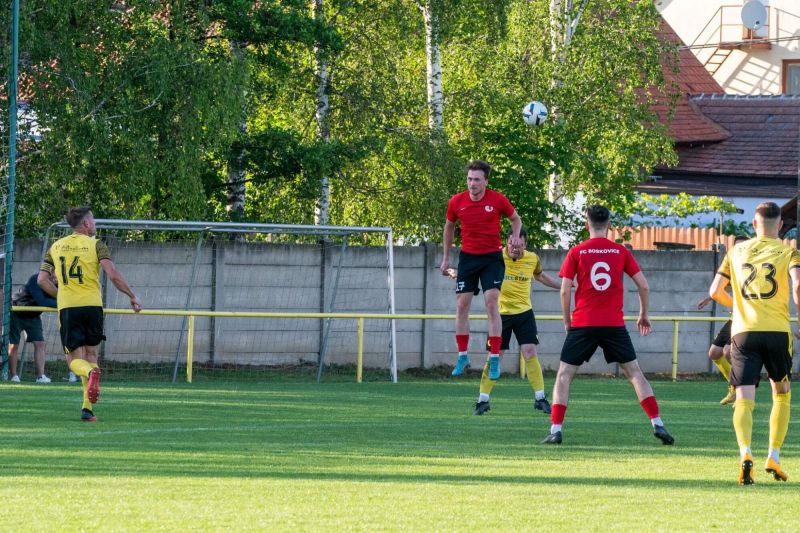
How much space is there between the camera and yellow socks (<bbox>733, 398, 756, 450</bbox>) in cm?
944

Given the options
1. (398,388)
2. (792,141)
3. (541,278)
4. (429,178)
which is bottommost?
(398,388)

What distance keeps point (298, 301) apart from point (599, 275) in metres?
13.2

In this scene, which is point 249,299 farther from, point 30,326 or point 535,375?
point 535,375

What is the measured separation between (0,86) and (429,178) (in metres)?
8.71

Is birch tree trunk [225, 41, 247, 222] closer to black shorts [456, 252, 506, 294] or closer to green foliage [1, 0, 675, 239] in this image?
green foliage [1, 0, 675, 239]

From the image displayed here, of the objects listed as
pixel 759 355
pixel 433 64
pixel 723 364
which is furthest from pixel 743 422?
pixel 433 64

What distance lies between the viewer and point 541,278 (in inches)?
640

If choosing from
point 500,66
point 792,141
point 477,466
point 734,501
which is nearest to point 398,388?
point 477,466

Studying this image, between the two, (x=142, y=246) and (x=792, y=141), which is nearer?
(x=142, y=246)

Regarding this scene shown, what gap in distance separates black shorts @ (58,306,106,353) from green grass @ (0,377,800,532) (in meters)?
A: 0.76

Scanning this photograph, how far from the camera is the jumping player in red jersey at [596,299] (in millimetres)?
11141

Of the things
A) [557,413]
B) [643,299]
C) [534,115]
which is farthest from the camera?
[534,115]

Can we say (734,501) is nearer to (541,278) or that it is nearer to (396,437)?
(396,437)

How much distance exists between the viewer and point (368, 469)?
9.88 metres
